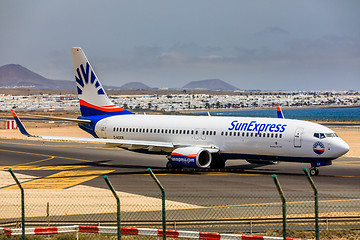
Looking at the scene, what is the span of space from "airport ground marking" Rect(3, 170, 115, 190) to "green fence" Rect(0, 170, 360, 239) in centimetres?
124

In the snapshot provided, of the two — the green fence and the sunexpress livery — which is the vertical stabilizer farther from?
the green fence

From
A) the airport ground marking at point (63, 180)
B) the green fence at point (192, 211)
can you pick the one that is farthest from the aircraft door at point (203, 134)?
the green fence at point (192, 211)

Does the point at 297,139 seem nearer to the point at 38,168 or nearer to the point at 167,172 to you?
the point at 167,172

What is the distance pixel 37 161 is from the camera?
4928cm

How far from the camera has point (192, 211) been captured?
83.5 ft

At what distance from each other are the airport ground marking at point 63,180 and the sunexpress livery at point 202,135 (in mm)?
2605

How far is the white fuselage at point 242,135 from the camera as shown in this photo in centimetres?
3734

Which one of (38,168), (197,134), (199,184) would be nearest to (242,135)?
(197,134)

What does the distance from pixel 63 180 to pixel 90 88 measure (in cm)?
1389

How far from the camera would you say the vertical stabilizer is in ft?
160

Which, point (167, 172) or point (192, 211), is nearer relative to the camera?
point (192, 211)

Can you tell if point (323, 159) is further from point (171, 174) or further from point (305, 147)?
point (171, 174)

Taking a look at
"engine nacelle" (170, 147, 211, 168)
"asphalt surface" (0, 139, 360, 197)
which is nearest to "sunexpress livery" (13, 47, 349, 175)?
"engine nacelle" (170, 147, 211, 168)

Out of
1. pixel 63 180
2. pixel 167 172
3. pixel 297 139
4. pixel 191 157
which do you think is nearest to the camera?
pixel 63 180
